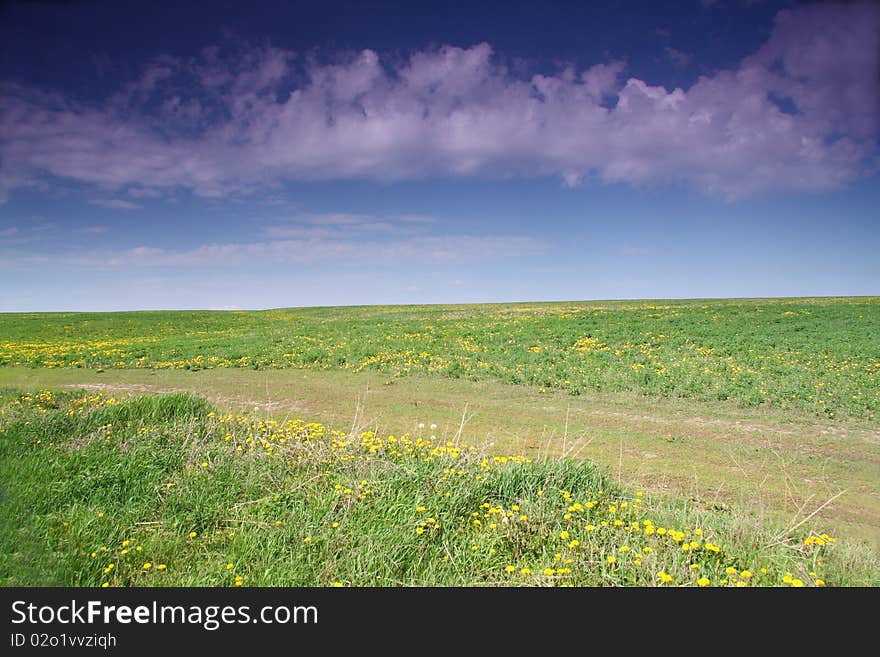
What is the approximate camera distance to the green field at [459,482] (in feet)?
13.4

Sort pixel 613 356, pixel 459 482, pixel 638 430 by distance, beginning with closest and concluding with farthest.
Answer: pixel 459 482 < pixel 638 430 < pixel 613 356

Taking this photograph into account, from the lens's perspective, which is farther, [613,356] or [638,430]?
[613,356]

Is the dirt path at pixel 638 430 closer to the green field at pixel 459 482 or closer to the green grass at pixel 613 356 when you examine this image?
the green field at pixel 459 482

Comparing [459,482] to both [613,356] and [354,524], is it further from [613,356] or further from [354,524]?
[613,356]

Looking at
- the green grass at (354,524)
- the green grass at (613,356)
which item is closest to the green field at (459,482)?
the green grass at (354,524)

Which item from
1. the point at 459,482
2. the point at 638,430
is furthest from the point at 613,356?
the point at 459,482

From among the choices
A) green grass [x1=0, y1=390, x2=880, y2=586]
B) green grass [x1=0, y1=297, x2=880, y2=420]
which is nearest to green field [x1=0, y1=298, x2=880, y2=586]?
green grass [x1=0, y1=390, x2=880, y2=586]

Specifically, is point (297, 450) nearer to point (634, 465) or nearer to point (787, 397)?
point (634, 465)

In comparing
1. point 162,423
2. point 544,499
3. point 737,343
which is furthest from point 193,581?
point 737,343

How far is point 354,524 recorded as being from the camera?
4594 mm

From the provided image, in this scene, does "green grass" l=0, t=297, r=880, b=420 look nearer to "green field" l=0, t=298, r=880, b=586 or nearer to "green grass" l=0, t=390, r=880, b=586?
"green field" l=0, t=298, r=880, b=586

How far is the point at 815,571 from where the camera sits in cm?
393

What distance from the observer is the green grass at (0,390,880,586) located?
3975mm

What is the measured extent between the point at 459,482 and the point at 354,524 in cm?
128
